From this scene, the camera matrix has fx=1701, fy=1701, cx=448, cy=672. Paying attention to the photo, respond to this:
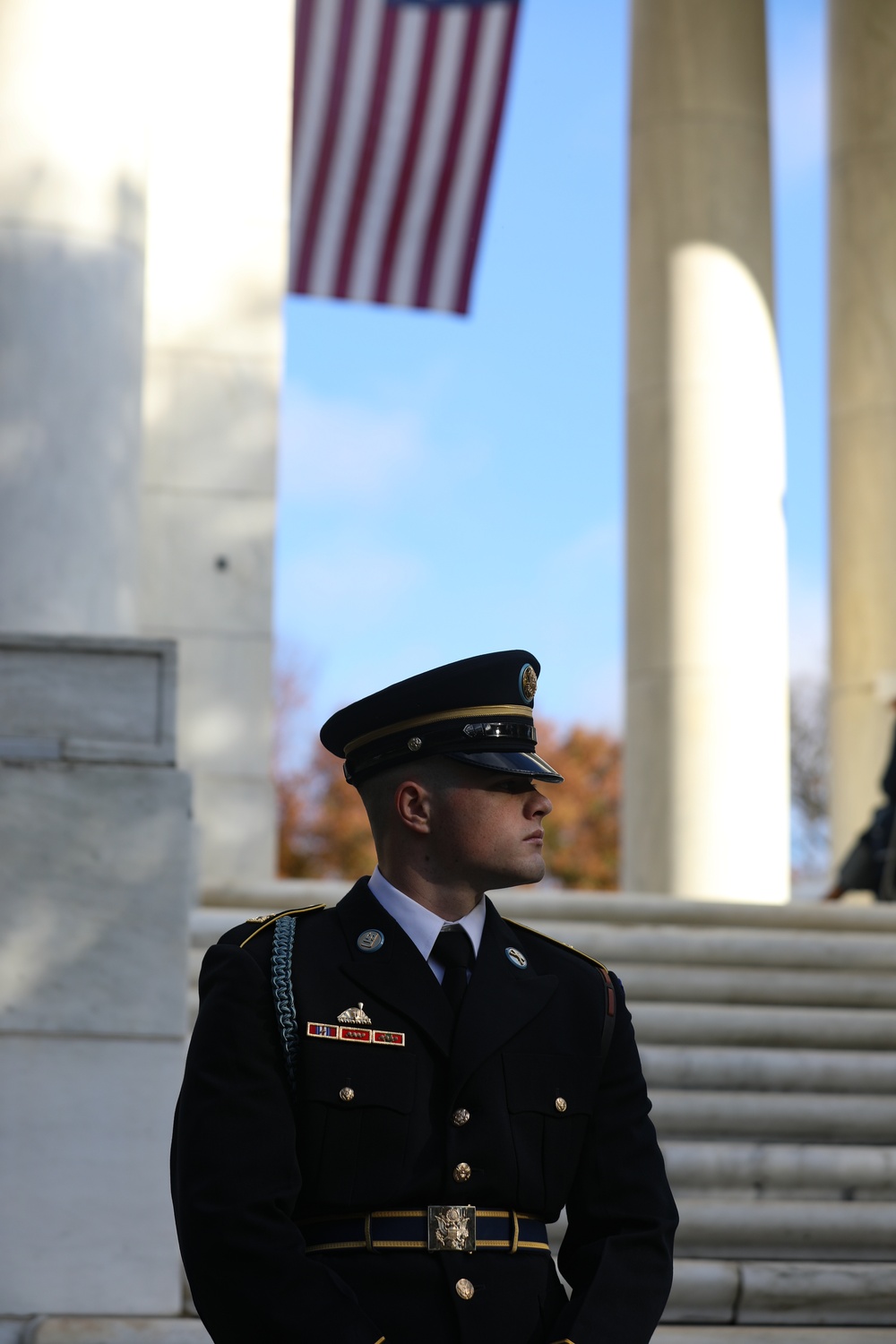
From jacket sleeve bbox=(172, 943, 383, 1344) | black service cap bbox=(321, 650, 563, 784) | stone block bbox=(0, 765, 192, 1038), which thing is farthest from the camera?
stone block bbox=(0, 765, 192, 1038)

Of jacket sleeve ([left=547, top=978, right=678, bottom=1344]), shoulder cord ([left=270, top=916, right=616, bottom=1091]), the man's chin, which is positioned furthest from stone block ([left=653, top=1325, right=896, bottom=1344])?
the man's chin

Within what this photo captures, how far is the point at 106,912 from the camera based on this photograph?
804cm

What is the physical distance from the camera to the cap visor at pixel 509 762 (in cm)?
408

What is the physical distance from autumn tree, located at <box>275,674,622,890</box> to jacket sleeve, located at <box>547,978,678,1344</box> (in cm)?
5351

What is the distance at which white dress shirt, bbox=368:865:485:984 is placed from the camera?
13.5ft

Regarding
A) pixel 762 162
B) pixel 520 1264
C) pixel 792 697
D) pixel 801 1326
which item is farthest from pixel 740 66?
pixel 792 697

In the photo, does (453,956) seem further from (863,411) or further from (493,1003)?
(863,411)

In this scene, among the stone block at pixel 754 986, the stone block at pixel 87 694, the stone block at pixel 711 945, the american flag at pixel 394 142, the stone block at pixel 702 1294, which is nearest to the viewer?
the stone block at pixel 702 1294

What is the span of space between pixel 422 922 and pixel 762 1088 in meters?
6.32

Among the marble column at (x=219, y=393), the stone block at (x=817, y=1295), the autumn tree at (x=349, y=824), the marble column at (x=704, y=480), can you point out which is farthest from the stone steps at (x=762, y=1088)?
the autumn tree at (x=349, y=824)

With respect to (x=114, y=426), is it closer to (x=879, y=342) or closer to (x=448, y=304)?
(x=448, y=304)

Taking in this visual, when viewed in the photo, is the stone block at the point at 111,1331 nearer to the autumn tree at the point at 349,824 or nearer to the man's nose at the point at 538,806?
the man's nose at the point at 538,806

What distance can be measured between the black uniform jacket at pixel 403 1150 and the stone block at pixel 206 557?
10.2 metres

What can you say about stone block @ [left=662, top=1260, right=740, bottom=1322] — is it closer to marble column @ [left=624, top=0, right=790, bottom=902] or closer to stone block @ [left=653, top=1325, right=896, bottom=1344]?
stone block @ [left=653, top=1325, right=896, bottom=1344]
